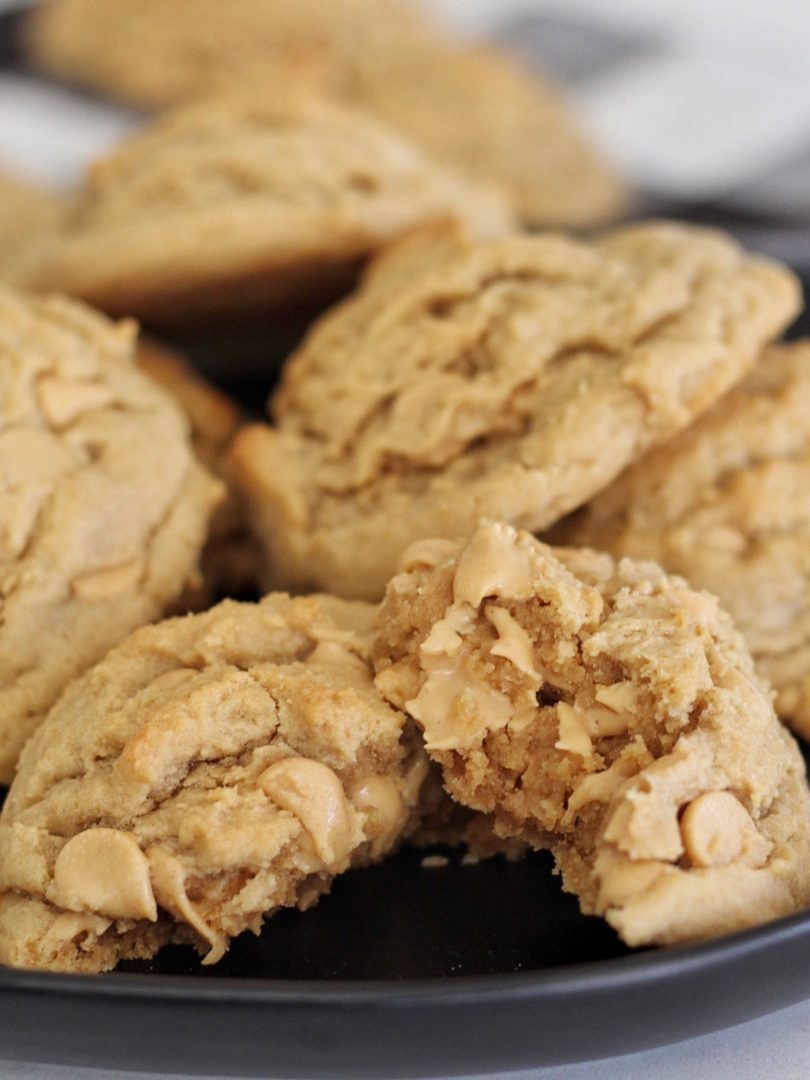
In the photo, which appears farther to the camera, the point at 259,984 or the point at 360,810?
the point at 360,810

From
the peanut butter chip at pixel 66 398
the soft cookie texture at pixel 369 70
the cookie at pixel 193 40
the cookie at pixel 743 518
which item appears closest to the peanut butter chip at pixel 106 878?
the peanut butter chip at pixel 66 398

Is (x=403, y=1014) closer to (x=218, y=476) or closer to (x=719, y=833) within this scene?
(x=719, y=833)

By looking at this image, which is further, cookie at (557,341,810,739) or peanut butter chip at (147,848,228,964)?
cookie at (557,341,810,739)

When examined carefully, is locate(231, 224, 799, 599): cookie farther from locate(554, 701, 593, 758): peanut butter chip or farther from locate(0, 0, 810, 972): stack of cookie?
locate(554, 701, 593, 758): peanut butter chip

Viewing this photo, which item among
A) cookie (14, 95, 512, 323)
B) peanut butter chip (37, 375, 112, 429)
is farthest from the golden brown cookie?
peanut butter chip (37, 375, 112, 429)

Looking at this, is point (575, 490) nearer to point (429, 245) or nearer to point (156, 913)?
point (429, 245)

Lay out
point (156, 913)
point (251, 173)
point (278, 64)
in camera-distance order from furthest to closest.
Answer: point (278, 64), point (251, 173), point (156, 913)

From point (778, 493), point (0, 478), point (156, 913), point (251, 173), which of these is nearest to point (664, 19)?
point (251, 173)

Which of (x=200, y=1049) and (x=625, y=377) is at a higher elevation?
(x=625, y=377)
